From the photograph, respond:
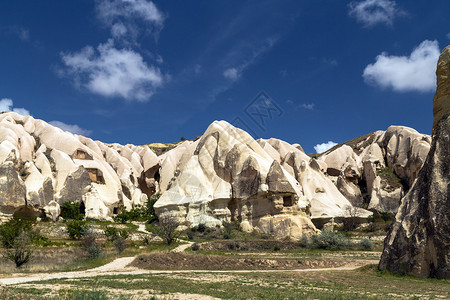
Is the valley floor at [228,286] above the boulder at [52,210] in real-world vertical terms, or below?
below

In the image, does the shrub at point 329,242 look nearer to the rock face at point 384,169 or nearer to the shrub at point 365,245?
the shrub at point 365,245

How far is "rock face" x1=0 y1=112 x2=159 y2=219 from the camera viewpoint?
4062 cm

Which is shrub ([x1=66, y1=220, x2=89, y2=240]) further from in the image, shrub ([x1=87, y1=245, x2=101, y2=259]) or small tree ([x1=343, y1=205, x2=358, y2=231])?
small tree ([x1=343, y1=205, x2=358, y2=231])

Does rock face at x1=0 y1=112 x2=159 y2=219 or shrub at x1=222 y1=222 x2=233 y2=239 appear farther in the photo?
rock face at x1=0 y1=112 x2=159 y2=219

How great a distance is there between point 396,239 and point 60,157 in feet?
141

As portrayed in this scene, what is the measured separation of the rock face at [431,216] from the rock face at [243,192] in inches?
740

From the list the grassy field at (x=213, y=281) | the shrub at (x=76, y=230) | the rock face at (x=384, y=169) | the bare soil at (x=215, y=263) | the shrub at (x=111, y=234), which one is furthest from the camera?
the rock face at (x=384, y=169)

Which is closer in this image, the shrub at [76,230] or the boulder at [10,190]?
the shrub at [76,230]

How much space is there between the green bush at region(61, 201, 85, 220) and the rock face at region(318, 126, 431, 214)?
33745 mm

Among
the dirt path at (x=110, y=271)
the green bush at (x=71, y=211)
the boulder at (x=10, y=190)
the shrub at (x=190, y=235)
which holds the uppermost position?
the boulder at (x=10, y=190)

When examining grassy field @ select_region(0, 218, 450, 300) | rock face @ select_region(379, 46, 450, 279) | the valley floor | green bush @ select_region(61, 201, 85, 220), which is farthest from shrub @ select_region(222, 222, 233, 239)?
rock face @ select_region(379, 46, 450, 279)

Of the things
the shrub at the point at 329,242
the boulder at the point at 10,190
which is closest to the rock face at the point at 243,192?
the shrub at the point at 329,242

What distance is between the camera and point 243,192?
127ft

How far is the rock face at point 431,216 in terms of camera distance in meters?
13.4
